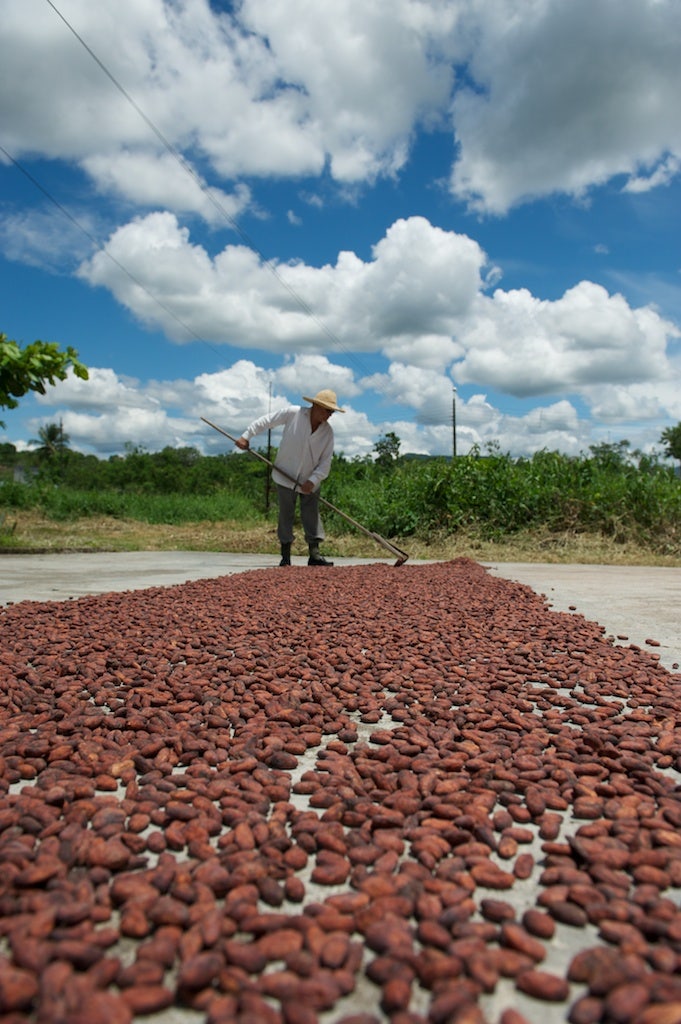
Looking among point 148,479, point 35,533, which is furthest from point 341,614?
point 148,479

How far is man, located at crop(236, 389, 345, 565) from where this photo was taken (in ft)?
21.3

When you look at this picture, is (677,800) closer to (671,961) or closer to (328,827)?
(671,961)

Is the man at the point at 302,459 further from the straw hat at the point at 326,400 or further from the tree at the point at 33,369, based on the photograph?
the tree at the point at 33,369

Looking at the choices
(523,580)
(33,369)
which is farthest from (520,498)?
(33,369)

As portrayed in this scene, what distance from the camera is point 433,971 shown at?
0.95 m

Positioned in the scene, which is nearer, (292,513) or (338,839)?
(338,839)

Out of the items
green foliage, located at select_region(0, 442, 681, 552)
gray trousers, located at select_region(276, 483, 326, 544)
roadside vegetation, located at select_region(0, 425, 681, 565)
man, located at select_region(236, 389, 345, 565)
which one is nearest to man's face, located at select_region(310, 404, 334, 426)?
man, located at select_region(236, 389, 345, 565)

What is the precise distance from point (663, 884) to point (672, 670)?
1801 mm

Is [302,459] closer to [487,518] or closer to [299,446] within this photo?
[299,446]

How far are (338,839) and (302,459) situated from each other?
5329 millimetres

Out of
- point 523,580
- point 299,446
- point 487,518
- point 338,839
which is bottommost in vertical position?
point 338,839

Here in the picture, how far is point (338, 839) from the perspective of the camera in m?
1.31

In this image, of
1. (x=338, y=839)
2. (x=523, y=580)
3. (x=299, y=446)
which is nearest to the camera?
(x=338, y=839)

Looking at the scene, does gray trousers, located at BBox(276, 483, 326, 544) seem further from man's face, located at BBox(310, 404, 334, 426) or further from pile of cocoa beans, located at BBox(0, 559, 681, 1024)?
pile of cocoa beans, located at BBox(0, 559, 681, 1024)
